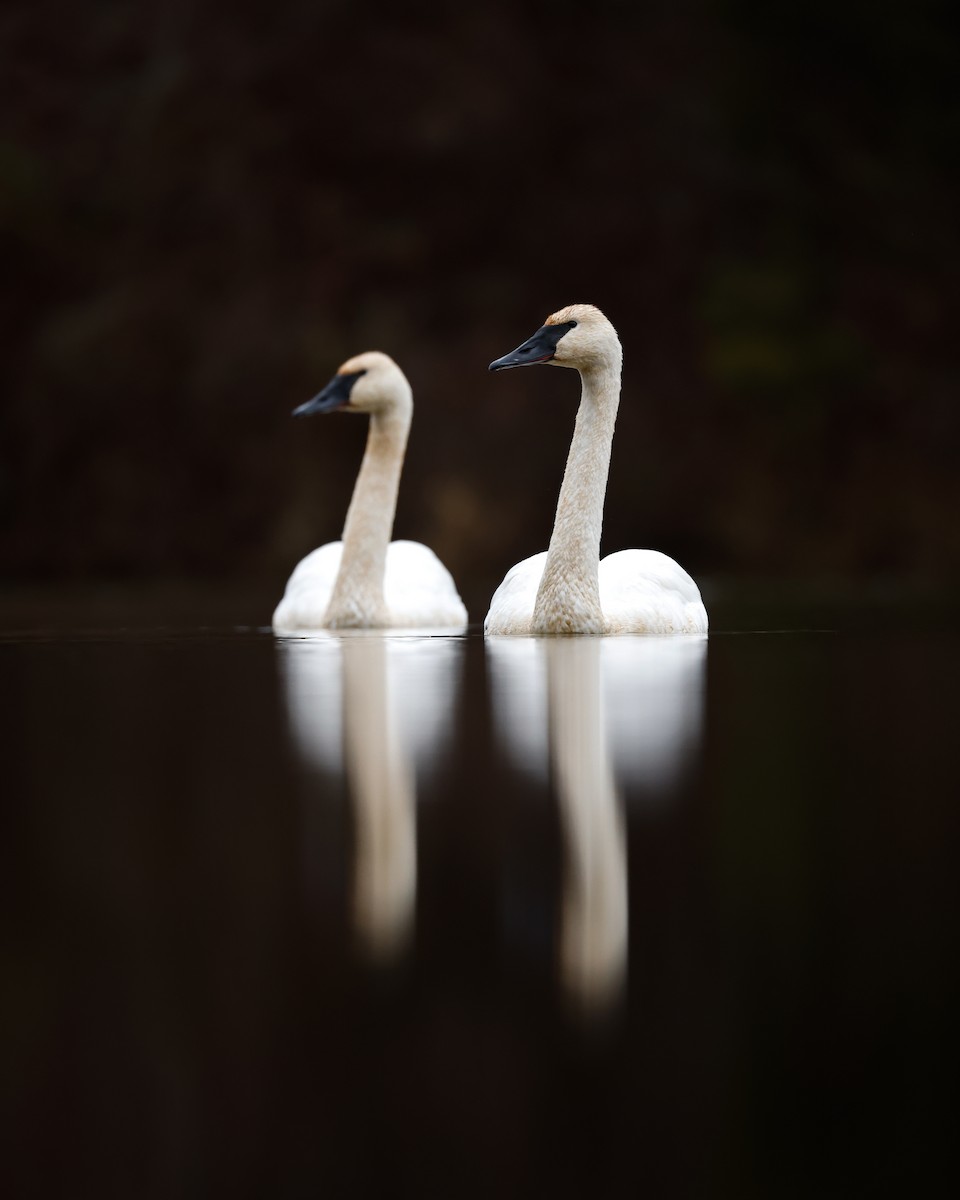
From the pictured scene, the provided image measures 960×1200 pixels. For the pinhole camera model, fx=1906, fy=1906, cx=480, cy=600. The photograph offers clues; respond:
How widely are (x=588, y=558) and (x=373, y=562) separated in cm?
176

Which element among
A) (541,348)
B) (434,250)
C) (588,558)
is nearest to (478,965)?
(588,558)

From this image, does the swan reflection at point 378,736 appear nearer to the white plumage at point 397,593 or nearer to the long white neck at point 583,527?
the long white neck at point 583,527

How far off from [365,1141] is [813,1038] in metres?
0.38

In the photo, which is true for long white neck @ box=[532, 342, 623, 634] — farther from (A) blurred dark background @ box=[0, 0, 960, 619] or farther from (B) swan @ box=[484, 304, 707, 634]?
(A) blurred dark background @ box=[0, 0, 960, 619]

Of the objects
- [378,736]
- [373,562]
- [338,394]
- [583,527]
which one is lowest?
[378,736]

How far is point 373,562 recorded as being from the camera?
8125 mm

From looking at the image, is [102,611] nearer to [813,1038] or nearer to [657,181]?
[813,1038]

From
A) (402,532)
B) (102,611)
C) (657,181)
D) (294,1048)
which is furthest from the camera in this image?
(657,181)

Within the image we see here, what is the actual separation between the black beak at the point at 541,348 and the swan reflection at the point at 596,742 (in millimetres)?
1006

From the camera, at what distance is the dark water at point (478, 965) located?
1.23 metres

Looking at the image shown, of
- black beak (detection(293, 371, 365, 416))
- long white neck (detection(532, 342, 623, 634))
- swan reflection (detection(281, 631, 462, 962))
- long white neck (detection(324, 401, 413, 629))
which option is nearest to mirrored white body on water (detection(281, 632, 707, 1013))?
swan reflection (detection(281, 631, 462, 962))

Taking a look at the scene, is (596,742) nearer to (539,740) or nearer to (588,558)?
(539,740)

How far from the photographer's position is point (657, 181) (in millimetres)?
20016

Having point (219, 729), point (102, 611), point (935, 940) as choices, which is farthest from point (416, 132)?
point (935, 940)
